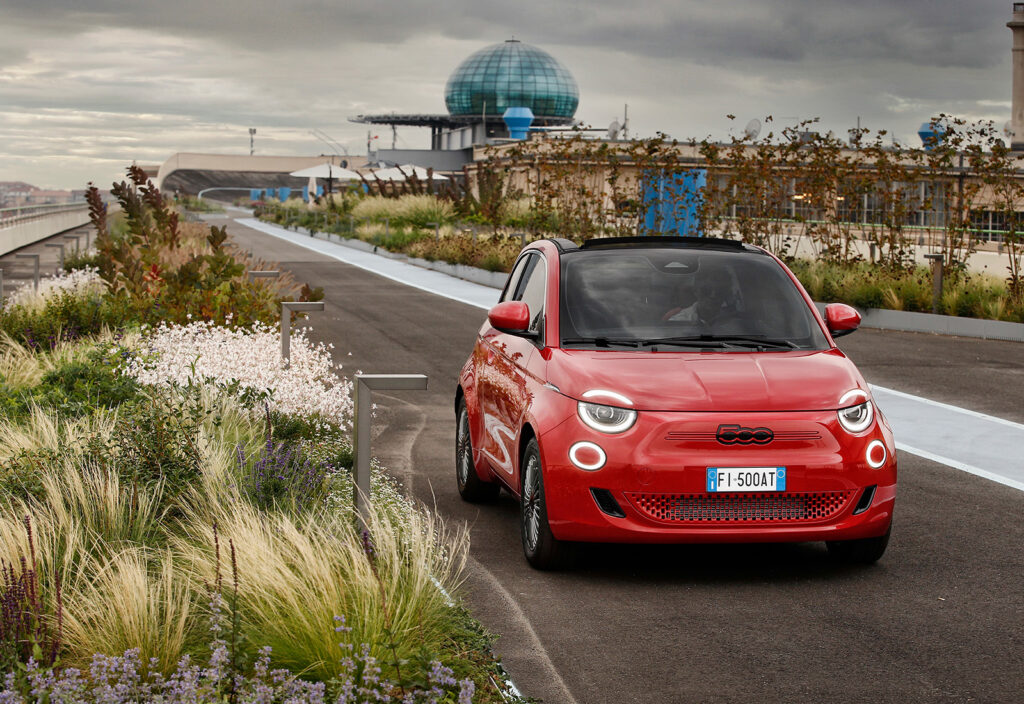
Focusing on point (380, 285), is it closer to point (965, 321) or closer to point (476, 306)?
point (476, 306)

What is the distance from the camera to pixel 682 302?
7.91 metres

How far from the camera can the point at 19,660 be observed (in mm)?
4797

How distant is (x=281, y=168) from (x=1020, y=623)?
567 ft

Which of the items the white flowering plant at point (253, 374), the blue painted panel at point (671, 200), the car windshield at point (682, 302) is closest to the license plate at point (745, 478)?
the car windshield at point (682, 302)

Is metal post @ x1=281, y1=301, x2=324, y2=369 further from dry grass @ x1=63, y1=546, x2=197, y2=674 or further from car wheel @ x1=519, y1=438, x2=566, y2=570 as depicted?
dry grass @ x1=63, y1=546, x2=197, y2=674

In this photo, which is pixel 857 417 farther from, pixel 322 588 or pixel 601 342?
pixel 322 588

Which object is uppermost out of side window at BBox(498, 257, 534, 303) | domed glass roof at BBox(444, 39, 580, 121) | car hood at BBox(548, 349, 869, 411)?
domed glass roof at BBox(444, 39, 580, 121)

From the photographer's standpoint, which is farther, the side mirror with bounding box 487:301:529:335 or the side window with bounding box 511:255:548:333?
the side window with bounding box 511:255:548:333

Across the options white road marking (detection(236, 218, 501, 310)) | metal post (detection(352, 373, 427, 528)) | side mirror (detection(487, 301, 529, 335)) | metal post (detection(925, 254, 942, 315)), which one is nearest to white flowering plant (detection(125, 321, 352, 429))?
side mirror (detection(487, 301, 529, 335))

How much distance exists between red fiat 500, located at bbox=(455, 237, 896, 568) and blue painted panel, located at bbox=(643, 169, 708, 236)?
1962 cm

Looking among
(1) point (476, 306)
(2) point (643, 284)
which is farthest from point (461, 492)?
(1) point (476, 306)

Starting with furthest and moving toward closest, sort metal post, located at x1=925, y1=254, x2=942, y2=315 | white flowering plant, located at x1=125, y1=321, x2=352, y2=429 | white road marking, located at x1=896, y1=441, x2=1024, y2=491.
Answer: metal post, located at x1=925, y1=254, x2=942, y2=315 → white flowering plant, located at x1=125, y1=321, x2=352, y2=429 → white road marking, located at x1=896, y1=441, x2=1024, y2=491

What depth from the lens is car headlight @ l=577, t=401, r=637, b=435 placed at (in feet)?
22.0

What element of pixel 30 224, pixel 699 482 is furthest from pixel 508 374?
pixel 30 224
